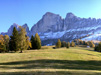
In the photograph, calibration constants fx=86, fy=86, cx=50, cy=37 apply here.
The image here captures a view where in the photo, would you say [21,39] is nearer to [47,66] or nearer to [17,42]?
[17,42]

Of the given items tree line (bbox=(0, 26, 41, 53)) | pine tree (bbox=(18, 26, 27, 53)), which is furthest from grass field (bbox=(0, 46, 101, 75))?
tree line (bbox=(0, 26, 41, 53))

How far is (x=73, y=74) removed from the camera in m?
9.35

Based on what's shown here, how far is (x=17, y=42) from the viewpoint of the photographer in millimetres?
32344

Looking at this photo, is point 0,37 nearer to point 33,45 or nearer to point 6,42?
point 6,42

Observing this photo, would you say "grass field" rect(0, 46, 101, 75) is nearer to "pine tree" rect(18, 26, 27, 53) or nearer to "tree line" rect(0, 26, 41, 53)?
"pine tree" rect(18, 26, 27, 53)

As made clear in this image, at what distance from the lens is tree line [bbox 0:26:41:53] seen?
3241cm

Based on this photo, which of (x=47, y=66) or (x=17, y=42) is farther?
(x=17, y=42)

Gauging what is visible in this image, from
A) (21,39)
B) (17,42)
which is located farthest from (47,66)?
(17,42)

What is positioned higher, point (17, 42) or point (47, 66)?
point (17, 42)

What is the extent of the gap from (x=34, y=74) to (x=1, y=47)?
38925mm

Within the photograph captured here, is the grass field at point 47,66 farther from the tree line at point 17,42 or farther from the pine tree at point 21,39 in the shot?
the tree line at point 17,42

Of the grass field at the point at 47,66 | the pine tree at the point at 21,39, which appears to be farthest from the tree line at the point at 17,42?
the grass field at the point at 47,66

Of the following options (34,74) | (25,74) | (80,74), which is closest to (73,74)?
(80,74)

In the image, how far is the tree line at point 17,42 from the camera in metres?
32.4
